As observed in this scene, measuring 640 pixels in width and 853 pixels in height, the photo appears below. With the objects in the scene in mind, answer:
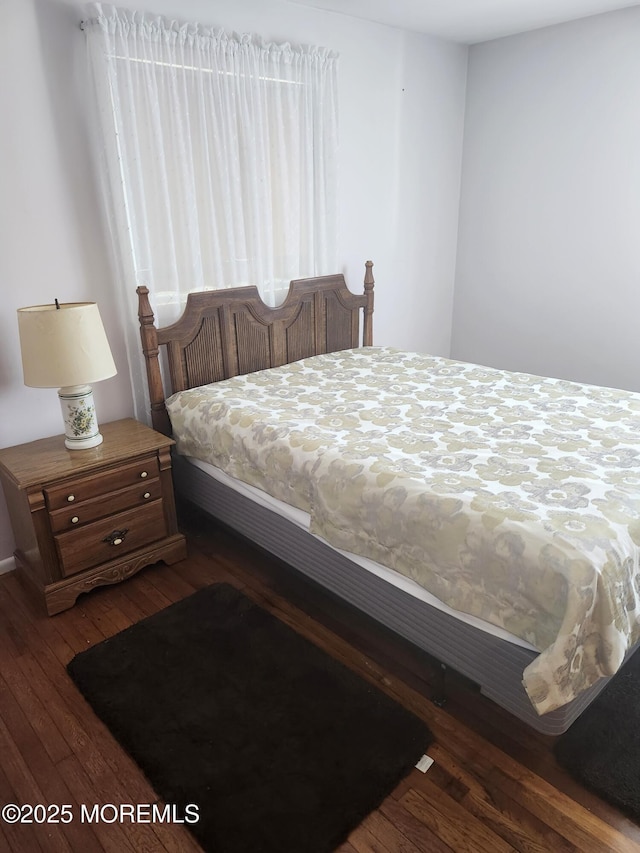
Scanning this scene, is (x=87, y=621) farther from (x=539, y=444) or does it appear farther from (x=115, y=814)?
(x=539, y=444)

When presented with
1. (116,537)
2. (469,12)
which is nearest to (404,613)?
(116,537)

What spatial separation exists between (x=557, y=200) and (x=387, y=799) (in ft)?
11.2

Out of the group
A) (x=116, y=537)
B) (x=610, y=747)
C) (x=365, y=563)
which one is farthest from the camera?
(x=116, y=537)

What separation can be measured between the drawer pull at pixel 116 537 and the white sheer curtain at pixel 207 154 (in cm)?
73

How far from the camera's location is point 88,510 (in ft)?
7.38

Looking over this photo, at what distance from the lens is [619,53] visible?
313cm

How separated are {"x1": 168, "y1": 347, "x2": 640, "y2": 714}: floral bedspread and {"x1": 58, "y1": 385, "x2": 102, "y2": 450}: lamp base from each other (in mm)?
397

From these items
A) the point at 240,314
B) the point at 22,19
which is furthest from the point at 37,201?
the point at 240,314

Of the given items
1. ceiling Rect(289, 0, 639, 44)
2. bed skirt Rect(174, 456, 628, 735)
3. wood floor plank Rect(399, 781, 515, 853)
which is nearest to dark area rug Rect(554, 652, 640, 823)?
bed skirt Rect(174, 456, 628, 735)

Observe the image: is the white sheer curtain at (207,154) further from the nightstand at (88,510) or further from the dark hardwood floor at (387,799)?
the dark hardwood floor at (387,799)

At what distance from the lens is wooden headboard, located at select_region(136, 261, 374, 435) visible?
2693 mm

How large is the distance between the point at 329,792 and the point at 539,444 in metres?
1.29

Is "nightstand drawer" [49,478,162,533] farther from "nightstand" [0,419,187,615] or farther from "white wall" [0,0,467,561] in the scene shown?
"white wall" [0,0,467,561]

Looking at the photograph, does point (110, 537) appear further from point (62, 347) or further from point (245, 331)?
point (245, 331)
